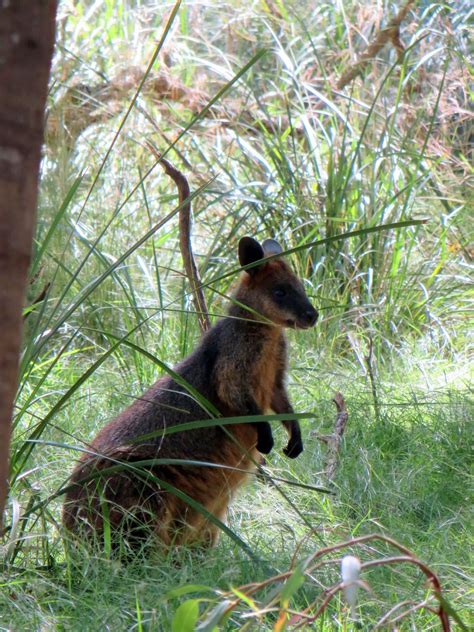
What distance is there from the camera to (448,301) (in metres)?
6.55

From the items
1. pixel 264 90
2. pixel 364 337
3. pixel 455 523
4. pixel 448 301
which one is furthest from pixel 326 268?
pixel 264 90

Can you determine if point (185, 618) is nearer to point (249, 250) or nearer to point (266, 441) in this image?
point (266, 441)

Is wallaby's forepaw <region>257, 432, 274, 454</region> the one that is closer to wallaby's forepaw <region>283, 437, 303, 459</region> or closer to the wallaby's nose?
wallaby's forepaw <region>283, 437, 303, 459</region>

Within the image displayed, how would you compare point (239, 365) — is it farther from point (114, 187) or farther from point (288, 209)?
point (114, 187)

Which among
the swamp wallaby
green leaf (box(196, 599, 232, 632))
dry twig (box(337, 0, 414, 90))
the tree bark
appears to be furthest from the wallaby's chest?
dry twig (box(337, 0, 414, 90))

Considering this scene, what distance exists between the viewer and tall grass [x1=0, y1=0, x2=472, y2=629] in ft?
9.80

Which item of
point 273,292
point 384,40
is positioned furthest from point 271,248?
point 384,40

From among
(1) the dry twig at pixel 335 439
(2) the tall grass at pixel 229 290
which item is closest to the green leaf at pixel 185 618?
(2) the tall grass at pixel 229 290

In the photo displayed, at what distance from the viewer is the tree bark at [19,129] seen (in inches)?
45.2

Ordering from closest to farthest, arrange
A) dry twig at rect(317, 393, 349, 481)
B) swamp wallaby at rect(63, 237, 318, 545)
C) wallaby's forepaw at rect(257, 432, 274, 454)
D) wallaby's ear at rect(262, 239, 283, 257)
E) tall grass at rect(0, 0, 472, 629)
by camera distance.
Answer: tall grass at rect(0, 0, 472, 629)
swamp wallaby at rect(63, 237, 318, 545)
wallaby's forepaw at rect(257, 432, 274, 454)
dry twig at rect(317, 393, 349, 481)
wallaby's ear at rect(262, 239, 283, 257)

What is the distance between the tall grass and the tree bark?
1.34 meters

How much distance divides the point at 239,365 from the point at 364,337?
7.40ft

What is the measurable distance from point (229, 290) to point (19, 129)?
4.56 metres

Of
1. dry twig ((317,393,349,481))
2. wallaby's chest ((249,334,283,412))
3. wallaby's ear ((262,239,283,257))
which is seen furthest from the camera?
wallaby's ear ((262,239,283,257))
